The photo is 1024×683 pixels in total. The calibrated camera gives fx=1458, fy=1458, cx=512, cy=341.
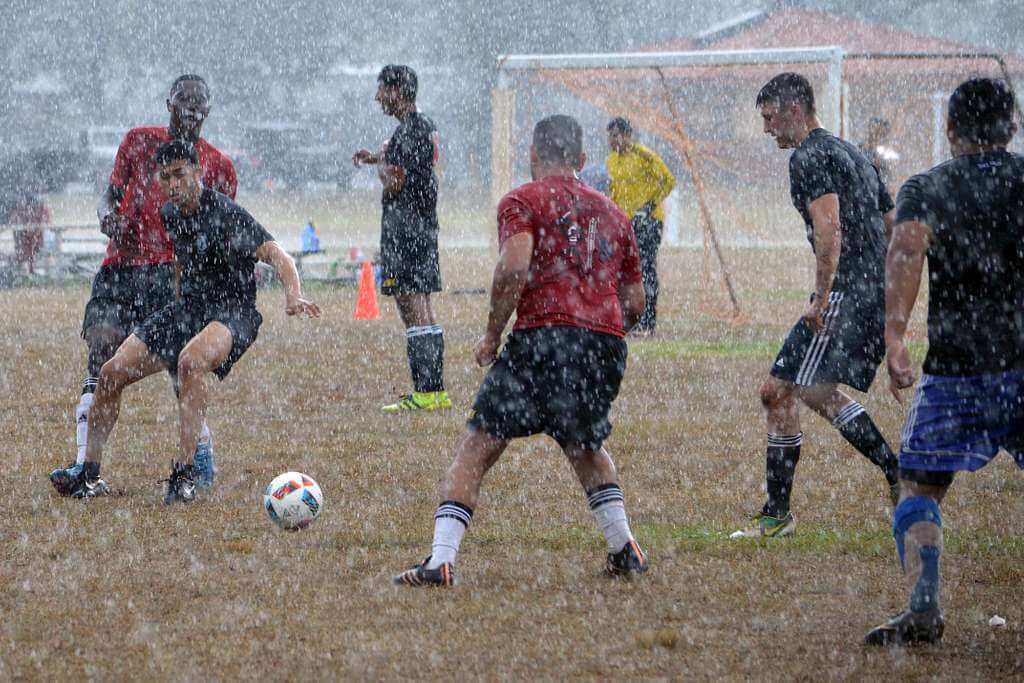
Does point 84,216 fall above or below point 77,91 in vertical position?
below

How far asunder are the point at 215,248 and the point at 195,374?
0.62 m

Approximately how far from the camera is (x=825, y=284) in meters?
6.01

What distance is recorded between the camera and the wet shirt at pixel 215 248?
6887 millimetres

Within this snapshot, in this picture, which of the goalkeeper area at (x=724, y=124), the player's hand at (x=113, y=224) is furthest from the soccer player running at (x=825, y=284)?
the goalkeeper area at (x=724, y=124)

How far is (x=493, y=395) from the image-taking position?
544 centimetres

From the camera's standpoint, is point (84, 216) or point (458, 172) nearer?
point (84, 216)

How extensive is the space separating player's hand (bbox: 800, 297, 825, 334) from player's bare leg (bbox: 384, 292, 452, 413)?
4.30 m

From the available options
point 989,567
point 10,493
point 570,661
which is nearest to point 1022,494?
point 989,567

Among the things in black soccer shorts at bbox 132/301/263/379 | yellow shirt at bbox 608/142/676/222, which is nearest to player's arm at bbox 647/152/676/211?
yellow shirt at bbox 608/142/676/222

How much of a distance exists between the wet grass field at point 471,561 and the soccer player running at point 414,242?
1.27 feet

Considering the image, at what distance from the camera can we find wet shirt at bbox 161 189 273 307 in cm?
689

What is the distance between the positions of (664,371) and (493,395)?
673cm

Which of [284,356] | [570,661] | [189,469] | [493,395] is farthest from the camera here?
[284,356]

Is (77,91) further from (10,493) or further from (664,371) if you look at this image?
(10,493)
